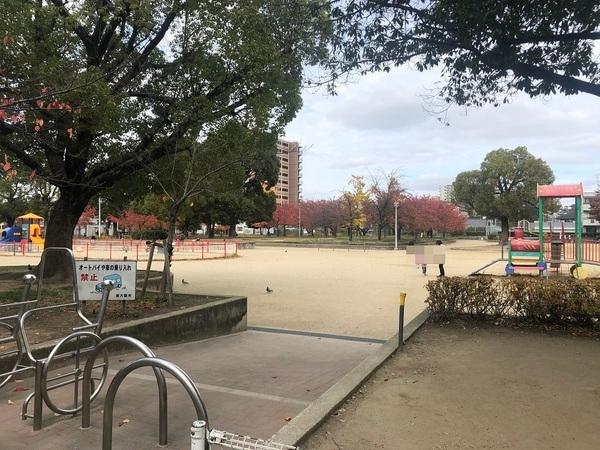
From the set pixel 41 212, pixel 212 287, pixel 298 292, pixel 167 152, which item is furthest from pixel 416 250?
pixel 41 212

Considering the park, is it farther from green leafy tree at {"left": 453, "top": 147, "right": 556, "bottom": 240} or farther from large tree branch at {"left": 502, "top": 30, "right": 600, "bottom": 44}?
green leafy tree at {"left": 453, "top": 147, "right": 556, "bottom": 240}

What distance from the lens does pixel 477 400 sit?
14.4 ft

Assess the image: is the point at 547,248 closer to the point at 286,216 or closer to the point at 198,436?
the point at 198,436

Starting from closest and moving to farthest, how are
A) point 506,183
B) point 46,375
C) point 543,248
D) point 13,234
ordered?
point 46,375 < point 543,248 < point 13,234 < point 506,183

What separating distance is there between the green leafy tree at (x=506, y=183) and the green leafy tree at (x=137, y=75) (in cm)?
4589

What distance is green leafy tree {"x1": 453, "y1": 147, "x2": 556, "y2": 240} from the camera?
51.4 m

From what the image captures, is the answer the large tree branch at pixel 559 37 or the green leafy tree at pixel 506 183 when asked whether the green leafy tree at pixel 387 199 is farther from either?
the large tree branch at pixel 559 37

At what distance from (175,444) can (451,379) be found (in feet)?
9.24

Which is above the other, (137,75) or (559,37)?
(137,75)

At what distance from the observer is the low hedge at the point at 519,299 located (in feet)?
22.8

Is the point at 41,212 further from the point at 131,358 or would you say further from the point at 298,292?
the point at 131,358

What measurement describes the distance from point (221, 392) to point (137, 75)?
8.44 meters

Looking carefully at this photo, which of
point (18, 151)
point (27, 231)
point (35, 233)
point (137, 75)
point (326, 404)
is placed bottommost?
point (326, 404)

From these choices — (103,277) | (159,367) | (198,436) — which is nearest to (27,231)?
(103,277)
